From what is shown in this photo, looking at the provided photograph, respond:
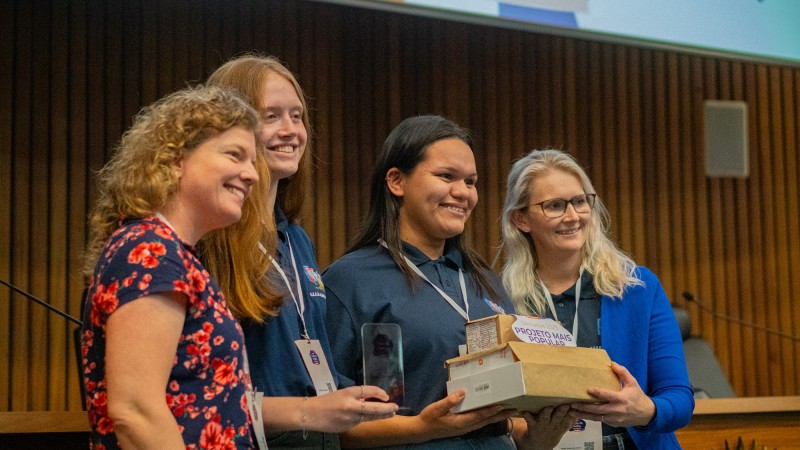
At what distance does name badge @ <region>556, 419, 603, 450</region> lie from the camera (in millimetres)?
2518

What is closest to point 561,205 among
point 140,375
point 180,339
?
point 180,339

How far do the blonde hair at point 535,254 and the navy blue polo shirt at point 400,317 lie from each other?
16.3 inches

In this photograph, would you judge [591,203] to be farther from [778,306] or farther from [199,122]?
[778,306]

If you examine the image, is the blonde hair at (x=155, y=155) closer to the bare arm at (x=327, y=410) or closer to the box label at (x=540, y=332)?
the bare arm at (x=327, y=410)

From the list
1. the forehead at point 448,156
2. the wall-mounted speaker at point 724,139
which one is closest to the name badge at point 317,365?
the forehead at point 448,156

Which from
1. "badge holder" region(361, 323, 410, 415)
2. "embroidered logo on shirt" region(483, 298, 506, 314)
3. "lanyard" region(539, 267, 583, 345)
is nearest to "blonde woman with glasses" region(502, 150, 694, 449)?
"lanyard" region(539, 267, 583, 345)

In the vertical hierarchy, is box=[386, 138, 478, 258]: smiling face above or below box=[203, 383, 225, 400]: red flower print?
above

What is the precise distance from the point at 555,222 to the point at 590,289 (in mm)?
216

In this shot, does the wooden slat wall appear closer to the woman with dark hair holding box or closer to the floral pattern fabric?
the woman with dark hair holding box

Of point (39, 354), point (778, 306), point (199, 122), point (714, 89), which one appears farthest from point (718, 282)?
point (199, 122)

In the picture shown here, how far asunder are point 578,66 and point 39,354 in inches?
139

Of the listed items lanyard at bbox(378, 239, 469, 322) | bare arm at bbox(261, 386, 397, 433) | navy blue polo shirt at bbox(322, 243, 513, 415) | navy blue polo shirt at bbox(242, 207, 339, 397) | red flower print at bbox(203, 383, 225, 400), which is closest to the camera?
red flower print at bbox(203, 383, 225, 400)

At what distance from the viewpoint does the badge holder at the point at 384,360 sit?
74.2 inches

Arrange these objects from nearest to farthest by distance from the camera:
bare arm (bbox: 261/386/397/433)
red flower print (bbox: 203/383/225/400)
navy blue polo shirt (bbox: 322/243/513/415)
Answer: red flower print (bbox: 203/383/225/400) → bare arm (bbox: 261/386/397/433) → navy blue polo shirt (bbox: 322/243/513/415)
